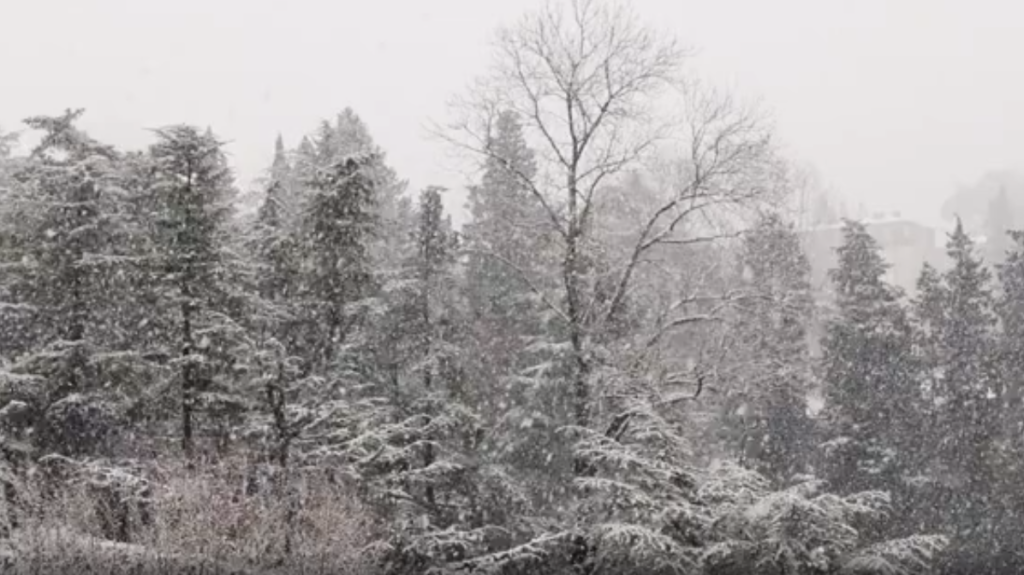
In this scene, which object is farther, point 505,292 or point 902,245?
point 902,245

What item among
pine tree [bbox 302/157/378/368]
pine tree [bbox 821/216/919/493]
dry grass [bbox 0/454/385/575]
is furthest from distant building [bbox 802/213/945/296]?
dry grass [bbox 0/454/385/575]

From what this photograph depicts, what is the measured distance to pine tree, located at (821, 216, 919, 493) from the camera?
2811 centimetres

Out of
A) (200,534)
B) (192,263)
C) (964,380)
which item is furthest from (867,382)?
(200,534)

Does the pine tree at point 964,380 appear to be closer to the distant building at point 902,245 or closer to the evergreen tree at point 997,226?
the evergreen tree at point 997,226

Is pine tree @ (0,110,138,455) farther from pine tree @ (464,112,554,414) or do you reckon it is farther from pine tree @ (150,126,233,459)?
pine tree @ (464,112,554,414)

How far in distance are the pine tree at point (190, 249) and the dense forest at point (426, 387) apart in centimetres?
7

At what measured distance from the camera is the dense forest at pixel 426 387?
1656 cm

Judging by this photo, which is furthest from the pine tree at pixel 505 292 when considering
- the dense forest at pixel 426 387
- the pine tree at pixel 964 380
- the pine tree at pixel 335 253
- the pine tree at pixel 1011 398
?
the pine tree at pixel 1011 398

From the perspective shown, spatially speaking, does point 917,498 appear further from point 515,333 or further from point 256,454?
point 256,454

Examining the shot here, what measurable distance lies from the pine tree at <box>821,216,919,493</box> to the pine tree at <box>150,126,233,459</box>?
60.2 ft

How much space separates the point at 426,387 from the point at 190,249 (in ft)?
22.3

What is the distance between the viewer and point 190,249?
21031 millimetres

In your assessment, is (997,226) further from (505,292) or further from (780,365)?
(505,292)

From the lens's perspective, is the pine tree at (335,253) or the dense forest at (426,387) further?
the pine tree at (335,253)
